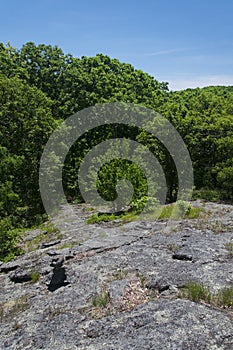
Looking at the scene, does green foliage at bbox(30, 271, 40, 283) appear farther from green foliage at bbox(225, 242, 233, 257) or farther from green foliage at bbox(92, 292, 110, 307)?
green foliage at bbox(225, 242, 233, 257)

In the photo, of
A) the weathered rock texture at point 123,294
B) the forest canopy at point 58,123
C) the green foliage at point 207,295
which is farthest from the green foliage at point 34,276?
the forest canopy at point 58,123

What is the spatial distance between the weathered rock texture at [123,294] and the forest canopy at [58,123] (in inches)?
304

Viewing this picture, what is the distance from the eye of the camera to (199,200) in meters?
27.9

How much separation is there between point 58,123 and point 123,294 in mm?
25330

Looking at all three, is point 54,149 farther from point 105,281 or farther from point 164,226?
point 105,281

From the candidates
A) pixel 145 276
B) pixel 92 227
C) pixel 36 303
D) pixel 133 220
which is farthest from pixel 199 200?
pixel 36 303

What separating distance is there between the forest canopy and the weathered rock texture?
7.72 meters

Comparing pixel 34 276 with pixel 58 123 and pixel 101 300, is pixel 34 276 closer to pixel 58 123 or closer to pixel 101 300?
pixel 101 300

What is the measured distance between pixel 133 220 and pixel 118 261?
934 cm

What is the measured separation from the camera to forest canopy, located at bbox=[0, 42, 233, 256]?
2689 centimetres

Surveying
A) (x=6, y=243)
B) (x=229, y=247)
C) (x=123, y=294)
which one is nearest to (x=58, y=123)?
(x=6, y=243)

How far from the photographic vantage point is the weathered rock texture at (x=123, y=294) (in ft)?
26.6

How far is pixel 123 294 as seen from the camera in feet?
35.0

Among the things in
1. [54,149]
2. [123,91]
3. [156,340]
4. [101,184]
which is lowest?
[156,340]
